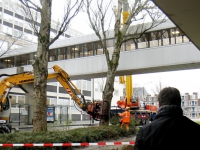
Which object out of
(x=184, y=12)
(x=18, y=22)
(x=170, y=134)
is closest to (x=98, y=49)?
(x=184, y=12)

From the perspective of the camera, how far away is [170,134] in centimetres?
229

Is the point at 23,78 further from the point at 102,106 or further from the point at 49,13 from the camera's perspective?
the point at 49,13

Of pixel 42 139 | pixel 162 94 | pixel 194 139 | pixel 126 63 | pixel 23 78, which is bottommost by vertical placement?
pixel 42 139

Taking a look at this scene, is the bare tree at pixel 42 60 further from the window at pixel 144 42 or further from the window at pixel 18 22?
the window at pixel 18 22

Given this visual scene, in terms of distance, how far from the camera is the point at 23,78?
17672 mm

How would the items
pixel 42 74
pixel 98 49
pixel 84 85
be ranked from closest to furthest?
pixel 42 74 < pixel 98 49 < pixel 84 85

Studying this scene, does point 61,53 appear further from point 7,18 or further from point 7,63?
point 7,18

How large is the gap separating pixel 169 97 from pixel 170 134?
0.35 meters

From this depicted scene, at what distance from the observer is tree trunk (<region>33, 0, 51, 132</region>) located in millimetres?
11227

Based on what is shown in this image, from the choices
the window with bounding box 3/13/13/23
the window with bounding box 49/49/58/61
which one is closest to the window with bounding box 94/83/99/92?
the window with bounding box 3/13/13/23

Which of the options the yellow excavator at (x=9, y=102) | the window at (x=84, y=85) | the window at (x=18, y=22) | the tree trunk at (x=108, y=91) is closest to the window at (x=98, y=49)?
the yellow excavator at (x=9, y=102)

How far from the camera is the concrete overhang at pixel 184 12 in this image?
528 cm

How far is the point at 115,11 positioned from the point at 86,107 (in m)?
6.45

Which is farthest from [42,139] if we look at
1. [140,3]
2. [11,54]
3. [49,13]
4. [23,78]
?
[11,54]
